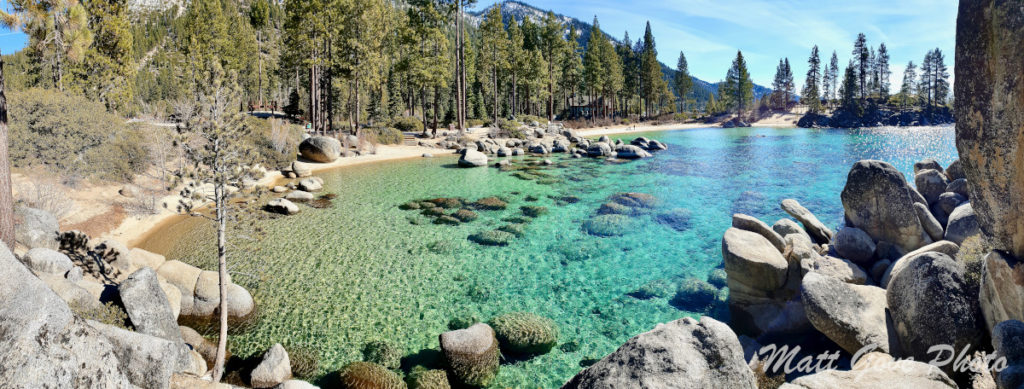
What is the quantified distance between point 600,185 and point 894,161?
24.7 meters

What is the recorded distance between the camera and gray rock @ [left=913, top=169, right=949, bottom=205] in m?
12.7

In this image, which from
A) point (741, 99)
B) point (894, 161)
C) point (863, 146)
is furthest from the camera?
point (741, 99)

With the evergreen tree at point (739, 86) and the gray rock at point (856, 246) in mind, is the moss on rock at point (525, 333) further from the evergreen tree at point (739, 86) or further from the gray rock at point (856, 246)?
the evergreen tree at point (739, 86)

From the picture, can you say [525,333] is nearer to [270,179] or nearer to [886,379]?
[886,379]

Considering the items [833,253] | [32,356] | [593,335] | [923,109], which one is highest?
[923,109]

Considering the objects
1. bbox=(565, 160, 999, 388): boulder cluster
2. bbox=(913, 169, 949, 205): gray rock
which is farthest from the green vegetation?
bbox=(913, 169, 949, 205): gray rock

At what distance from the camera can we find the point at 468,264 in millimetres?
11742

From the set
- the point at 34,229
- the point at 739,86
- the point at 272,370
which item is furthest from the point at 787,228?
the point at 739,86

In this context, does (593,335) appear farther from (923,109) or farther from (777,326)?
(923,109)

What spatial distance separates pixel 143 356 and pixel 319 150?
25272 mm

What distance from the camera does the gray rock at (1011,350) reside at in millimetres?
4008

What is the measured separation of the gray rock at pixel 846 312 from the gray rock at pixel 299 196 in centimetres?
1798

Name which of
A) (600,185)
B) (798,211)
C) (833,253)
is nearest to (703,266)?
(833,253)

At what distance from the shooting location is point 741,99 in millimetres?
93875
